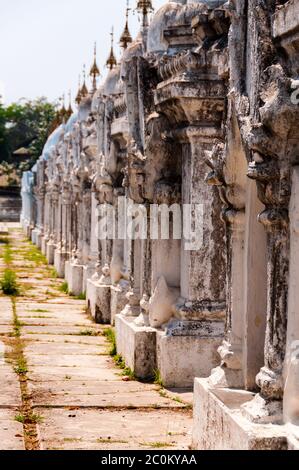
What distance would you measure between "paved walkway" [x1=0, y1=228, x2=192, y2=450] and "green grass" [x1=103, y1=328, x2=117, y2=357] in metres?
0.07

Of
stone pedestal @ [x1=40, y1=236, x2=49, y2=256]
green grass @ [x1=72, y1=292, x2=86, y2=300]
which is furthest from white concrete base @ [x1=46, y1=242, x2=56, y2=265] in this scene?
green grass @ [x1=72, y1=292, x2=86, y2=300]

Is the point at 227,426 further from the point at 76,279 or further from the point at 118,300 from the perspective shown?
the point at 76,279

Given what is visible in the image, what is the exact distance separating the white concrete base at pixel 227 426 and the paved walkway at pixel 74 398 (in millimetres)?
449

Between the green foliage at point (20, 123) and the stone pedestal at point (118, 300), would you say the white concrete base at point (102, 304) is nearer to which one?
the stone pedestal at point (118, 300)

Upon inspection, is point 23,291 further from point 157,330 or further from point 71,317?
point 157,330

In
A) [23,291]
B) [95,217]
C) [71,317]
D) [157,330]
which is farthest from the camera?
[23,291]

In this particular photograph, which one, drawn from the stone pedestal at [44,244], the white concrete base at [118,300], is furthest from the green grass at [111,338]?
the stone pedestal at [44,244]

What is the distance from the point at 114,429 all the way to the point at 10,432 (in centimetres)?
73

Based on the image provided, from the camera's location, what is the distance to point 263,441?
17.7 feet

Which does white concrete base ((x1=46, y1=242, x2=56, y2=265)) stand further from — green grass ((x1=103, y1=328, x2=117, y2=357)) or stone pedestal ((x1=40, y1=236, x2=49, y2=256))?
green grass ((x1=103, y1=328, x2=117, y2=357))

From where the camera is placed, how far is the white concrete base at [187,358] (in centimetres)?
909

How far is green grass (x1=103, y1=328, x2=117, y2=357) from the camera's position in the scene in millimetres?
11302

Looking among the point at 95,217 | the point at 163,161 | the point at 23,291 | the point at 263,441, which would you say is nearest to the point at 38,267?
the point at 23,291

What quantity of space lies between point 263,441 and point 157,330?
14.0 ft
